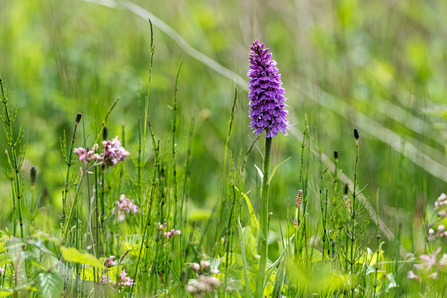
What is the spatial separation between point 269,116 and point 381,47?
380 centimetres

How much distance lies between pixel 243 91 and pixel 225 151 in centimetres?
130

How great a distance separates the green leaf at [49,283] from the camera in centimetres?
89

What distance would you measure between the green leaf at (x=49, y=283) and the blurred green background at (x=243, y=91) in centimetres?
158

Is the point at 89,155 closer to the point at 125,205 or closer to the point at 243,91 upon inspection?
the point at 125,205

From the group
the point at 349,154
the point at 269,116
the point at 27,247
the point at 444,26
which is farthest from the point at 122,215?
the point at 444,26

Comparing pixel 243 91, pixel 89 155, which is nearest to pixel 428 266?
pixel 89 155

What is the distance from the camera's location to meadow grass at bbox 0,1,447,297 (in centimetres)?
144

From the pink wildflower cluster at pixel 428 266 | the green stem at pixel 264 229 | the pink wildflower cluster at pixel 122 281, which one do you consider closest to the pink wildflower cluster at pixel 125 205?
the pink wildflower cluster at pixel 122 281

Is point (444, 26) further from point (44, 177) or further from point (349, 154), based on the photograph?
point (44, 177)

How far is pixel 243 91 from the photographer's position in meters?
3.11

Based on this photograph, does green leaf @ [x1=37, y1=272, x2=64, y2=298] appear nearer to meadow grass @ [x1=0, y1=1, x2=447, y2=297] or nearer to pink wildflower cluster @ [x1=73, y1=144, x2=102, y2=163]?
meadow grass @ [x1=0, y1=1, x2=447, y2=297]

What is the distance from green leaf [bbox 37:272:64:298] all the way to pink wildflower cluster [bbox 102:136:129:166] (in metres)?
0.35

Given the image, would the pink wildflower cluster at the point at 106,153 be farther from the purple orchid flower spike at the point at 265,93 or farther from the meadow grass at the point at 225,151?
the purple orchid flower spike at the point at 265,93

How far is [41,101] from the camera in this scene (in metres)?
3.45
